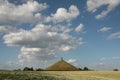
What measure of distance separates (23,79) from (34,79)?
8.02 ft

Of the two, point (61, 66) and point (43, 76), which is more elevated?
point (61, 66)

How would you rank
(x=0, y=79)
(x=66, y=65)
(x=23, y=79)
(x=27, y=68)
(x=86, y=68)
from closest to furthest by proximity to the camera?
(x=0, y=79) < (x=23, y=79) < (x=27, y=68) < (x=86, y=68) < (x=66, y=65)

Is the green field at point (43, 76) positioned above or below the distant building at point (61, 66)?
below

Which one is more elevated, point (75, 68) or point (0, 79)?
point (75, 68)

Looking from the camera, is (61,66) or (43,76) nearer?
(43,76)

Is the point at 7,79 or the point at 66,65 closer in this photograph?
the point at 7,79

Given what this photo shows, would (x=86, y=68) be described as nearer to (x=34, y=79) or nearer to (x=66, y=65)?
(x=66, y=65)

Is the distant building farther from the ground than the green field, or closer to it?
farther from the ground

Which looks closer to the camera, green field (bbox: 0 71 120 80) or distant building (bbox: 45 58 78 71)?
green field (bbox: 0 71 120 80)

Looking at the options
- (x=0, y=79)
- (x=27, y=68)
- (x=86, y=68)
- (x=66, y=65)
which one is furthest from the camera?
(x=66, y=65)

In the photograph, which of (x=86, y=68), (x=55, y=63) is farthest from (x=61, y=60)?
(x=86, y=68)

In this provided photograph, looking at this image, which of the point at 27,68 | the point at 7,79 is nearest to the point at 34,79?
the point at 7,79

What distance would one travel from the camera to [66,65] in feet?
360

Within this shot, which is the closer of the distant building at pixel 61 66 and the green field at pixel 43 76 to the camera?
the green field at pixel 43 76
